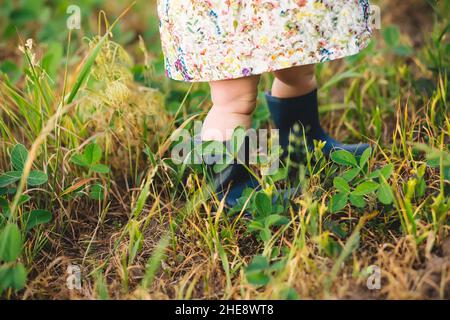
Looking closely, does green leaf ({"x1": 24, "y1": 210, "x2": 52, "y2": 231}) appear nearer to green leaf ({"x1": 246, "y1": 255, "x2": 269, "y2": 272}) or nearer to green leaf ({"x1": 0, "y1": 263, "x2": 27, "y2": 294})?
green leaf ({"x1": 0, "y1": 263, "x2": 27, "y2": 294})

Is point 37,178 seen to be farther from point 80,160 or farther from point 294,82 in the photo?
point 294,82

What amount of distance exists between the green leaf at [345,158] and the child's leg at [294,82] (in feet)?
0.89

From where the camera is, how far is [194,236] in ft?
4.42

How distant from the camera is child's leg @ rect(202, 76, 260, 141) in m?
1.36

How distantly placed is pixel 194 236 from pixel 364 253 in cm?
41

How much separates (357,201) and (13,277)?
0.77 metres

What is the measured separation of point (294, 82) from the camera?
5.02 feet

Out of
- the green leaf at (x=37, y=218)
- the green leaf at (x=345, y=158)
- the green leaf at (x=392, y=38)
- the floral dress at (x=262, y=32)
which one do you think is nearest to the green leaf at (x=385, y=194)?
the green leaf at (x=345, y=158)

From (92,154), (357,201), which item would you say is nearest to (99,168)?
(92,154)

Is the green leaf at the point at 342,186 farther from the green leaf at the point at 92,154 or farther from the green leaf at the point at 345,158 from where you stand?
the green leaf at the point at 92,154

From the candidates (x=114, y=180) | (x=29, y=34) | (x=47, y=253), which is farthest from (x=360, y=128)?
(x=29, y=34)

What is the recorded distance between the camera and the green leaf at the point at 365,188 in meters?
1.27

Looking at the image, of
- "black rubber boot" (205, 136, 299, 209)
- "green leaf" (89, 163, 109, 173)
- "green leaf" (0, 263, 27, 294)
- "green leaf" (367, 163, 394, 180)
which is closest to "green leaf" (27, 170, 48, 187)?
"green leaf" (89, 163, 109, 173)
